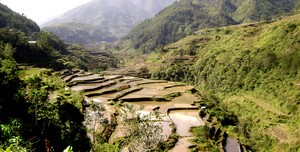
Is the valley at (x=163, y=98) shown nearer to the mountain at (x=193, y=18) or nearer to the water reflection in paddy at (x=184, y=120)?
the water reflection in paddy at (x=184, y=120)

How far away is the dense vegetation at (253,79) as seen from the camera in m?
40.7

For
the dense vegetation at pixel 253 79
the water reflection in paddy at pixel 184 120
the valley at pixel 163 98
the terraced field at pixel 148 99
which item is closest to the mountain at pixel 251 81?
the dense vegetation at pixel 253 79

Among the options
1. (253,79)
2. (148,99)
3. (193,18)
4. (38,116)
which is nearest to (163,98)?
(148,99)

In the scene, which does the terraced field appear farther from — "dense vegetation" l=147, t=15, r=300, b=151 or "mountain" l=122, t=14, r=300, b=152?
"dense vegetation" l=147, t=15, r=300, b=151

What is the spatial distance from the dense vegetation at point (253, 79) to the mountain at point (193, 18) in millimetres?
79443

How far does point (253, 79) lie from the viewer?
5756 centimetres

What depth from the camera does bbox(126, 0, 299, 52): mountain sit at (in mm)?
160875

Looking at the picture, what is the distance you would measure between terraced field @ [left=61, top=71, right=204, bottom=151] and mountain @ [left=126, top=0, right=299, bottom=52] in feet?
353

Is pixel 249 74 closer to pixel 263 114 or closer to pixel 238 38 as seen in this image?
pixel 263 114

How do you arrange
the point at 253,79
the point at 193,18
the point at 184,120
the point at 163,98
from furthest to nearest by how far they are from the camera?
the point at 193,18 → the point at 253,79 → the point at 163,98 → the point at 184,120

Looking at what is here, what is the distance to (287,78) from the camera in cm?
5206

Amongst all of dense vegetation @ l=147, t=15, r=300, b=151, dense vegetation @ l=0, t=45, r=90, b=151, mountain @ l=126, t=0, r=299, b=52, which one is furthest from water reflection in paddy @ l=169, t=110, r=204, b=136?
mountain @ l=126, t=0, r=299, b=52

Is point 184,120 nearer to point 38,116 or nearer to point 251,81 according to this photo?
point 38,116

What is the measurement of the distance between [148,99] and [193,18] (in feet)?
488
